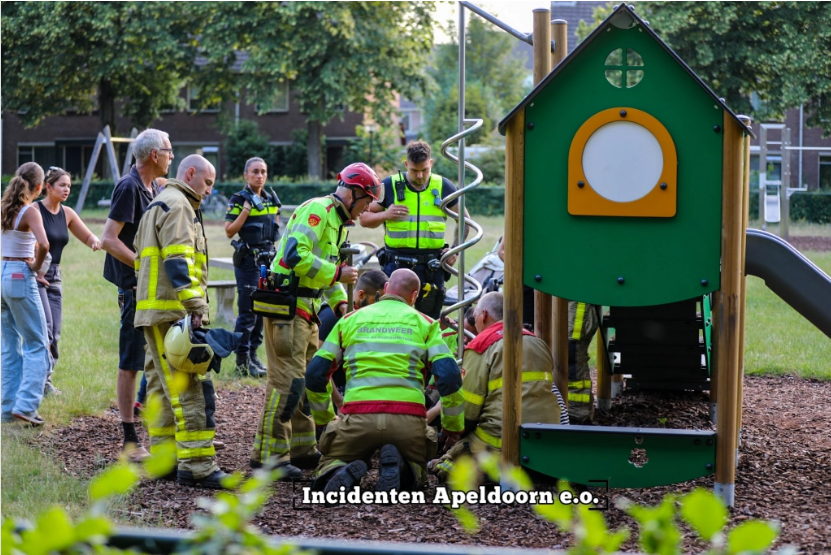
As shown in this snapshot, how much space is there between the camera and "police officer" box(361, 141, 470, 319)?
303 inches

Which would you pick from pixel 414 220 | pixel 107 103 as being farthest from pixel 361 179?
pixel 107 103

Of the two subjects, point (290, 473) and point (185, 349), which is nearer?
point (185, 349)

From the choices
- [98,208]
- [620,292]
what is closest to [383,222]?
[620,292]

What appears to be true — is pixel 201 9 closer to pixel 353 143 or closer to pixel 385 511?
A: pixel 353 143

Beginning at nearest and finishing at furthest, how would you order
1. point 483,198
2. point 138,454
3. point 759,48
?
point 138,454, point 759,48, point 483,198

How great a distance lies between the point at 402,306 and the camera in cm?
516

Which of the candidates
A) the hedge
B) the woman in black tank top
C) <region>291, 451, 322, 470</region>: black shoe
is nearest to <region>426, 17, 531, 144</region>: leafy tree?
the hedge

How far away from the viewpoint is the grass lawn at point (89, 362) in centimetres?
519

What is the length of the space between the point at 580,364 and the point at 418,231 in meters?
1.77

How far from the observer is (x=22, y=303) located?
6.83 metres

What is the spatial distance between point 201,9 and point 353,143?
26.0ft

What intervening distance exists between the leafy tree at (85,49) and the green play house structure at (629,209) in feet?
108

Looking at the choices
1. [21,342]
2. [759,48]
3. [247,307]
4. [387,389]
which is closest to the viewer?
[387,389]

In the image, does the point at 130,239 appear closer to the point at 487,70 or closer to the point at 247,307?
the point at 247,307
